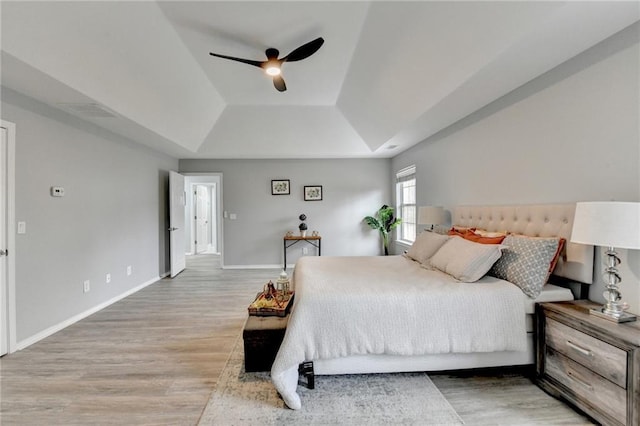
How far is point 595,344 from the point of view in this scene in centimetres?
155

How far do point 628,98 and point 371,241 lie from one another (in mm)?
4627

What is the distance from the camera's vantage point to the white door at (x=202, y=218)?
827 cm

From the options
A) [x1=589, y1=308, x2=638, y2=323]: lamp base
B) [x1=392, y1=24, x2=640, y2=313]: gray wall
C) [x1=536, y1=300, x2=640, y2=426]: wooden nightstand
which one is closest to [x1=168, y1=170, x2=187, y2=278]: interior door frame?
[x1=392, y1=24, x2=640, y2=313]: gray wall

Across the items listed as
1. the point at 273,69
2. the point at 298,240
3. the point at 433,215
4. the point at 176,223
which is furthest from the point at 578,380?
the point at 176,223

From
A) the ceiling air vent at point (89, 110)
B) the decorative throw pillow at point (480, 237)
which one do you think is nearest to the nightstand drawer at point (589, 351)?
the decorative throw pillow at point (480, 237)

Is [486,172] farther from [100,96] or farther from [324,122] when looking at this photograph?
[100,96]

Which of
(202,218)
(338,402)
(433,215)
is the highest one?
(433,215)

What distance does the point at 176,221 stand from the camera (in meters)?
5.37

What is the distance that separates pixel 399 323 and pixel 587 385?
3.47 feet

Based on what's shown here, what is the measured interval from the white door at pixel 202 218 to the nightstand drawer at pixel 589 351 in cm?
816

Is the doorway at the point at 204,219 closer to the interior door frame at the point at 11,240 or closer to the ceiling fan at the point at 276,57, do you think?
the interior door frame at the point at 11,240

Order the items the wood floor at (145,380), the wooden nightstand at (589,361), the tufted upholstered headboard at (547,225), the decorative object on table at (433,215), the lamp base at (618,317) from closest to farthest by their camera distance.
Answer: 1. the wooden nightstand at (589,361)
2. the lamp base at (618,317)
3. the wood floor at (145,380)
4. the tufted upholstered headboard at (547,225)
5. the decorative object on table at (433,215)

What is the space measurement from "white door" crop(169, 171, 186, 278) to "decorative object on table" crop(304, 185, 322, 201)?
2.47 m

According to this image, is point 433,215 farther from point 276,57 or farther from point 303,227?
point 303,227
